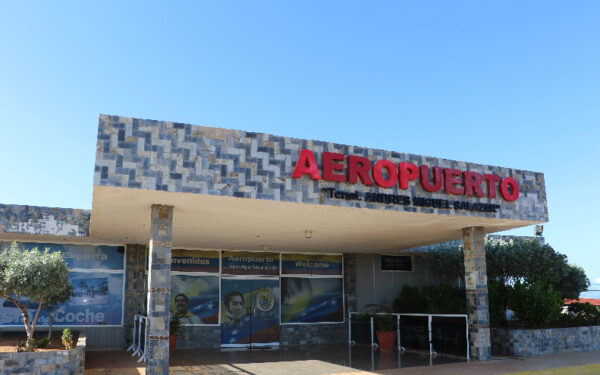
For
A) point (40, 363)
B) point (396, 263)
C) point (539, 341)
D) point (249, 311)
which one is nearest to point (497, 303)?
point (539, 341)

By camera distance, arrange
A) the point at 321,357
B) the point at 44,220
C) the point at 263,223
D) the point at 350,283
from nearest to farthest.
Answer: the point at 263,223, the point at 44,220, the point at 321,357, the point at 350,283

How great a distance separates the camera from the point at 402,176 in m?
9.95

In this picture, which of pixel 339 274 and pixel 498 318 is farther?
pixel 339 274

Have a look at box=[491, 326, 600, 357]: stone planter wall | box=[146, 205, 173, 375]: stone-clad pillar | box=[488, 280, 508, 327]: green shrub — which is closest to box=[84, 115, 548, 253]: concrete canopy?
box=[146, 205, 173, 375]: stone-clad pillar

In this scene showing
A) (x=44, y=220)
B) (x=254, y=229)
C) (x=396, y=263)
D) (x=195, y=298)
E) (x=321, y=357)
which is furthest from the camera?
(x=396, y=263)

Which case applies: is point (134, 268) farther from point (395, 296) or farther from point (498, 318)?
point (498, 318)

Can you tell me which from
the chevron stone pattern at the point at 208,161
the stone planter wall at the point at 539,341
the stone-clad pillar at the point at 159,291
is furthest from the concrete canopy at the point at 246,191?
the stone planter wall at the point at 539,341

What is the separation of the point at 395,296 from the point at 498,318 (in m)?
5.10

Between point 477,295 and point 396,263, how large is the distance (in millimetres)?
6382

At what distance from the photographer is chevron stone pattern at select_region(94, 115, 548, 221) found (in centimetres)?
794

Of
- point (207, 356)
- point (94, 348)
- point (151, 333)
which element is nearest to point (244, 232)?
point (207, 356)

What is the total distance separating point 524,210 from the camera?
11.4 meters

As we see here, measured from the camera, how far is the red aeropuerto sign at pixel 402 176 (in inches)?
359

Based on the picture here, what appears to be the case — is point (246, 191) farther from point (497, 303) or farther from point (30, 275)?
point (497, 303)
